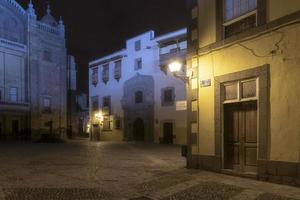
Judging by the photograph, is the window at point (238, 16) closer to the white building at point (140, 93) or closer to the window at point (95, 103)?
the white building at point (140, 93)

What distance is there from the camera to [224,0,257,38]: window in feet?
30.4

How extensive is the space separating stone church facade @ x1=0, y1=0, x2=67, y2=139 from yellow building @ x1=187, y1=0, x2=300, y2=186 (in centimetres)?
3286

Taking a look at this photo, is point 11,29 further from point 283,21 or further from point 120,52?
point 283,21

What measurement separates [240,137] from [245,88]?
4.49ft

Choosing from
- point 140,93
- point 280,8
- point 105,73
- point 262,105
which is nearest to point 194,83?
point 262,105

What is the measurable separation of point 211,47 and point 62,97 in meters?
38.1

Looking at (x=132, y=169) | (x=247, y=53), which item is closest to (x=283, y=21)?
(x=247, y=53)

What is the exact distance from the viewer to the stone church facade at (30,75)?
39531 millimetres

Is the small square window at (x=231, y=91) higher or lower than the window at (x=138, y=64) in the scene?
lower

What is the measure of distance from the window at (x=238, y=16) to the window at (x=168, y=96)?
1930 centimetres

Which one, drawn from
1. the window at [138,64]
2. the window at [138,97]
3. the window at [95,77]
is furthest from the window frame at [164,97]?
the window at [95,77]

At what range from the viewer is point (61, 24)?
1802 inches

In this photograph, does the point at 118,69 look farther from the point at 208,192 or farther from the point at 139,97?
the point at 208,192

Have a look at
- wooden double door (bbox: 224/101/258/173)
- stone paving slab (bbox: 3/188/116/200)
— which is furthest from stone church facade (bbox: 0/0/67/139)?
wooden double door (bbox: 224/101/258/173)
